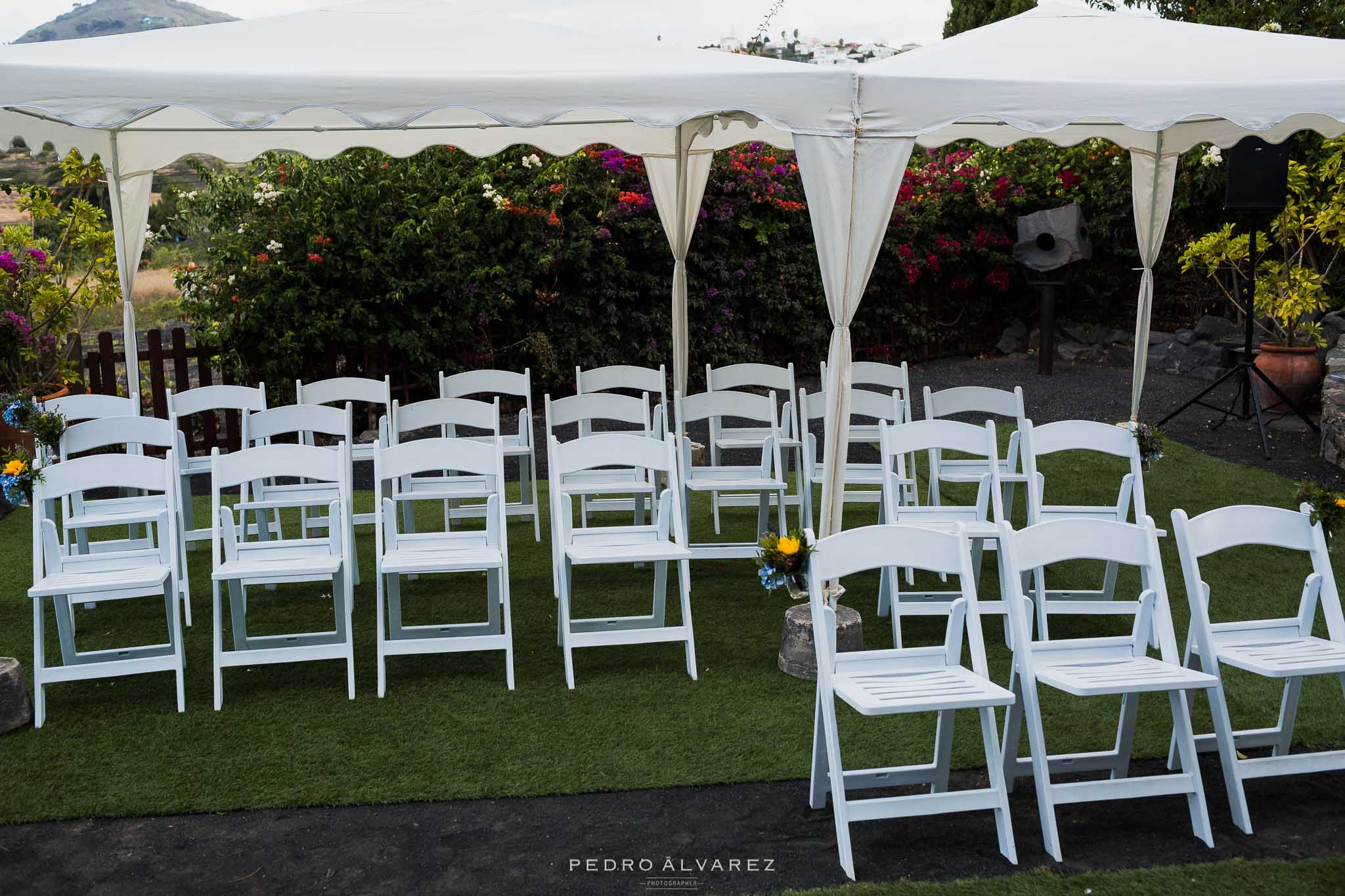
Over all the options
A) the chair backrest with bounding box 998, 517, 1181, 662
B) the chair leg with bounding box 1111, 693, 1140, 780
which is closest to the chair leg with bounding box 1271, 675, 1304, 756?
the chair backrest with bounding box 998, 517, 1181, 662

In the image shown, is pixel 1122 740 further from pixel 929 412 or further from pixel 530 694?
pixel 929 412

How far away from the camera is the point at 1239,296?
1194 centimetres

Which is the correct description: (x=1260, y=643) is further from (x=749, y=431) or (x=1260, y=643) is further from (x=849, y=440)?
(x=749, y=431)

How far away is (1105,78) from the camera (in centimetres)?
487

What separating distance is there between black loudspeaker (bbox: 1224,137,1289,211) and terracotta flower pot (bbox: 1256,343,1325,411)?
1789mm

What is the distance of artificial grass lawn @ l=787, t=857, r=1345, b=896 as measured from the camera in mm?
3162

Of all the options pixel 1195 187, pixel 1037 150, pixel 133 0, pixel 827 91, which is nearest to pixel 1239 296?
pixel 1195 187

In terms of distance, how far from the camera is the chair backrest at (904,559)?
3541mm

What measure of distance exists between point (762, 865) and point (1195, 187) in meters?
11.3

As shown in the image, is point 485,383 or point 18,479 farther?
point 485,383

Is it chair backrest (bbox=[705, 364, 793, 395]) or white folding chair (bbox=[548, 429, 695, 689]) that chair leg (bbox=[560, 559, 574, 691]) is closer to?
white folding chair (bbox=[548, 429, 695, 689])

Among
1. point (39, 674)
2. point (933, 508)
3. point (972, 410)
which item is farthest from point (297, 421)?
point (972, 410)

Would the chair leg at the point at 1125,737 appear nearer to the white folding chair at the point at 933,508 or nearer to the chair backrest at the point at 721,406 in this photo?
the white folding chair at the point at 933,508

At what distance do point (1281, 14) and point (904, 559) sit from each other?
10799 mm
